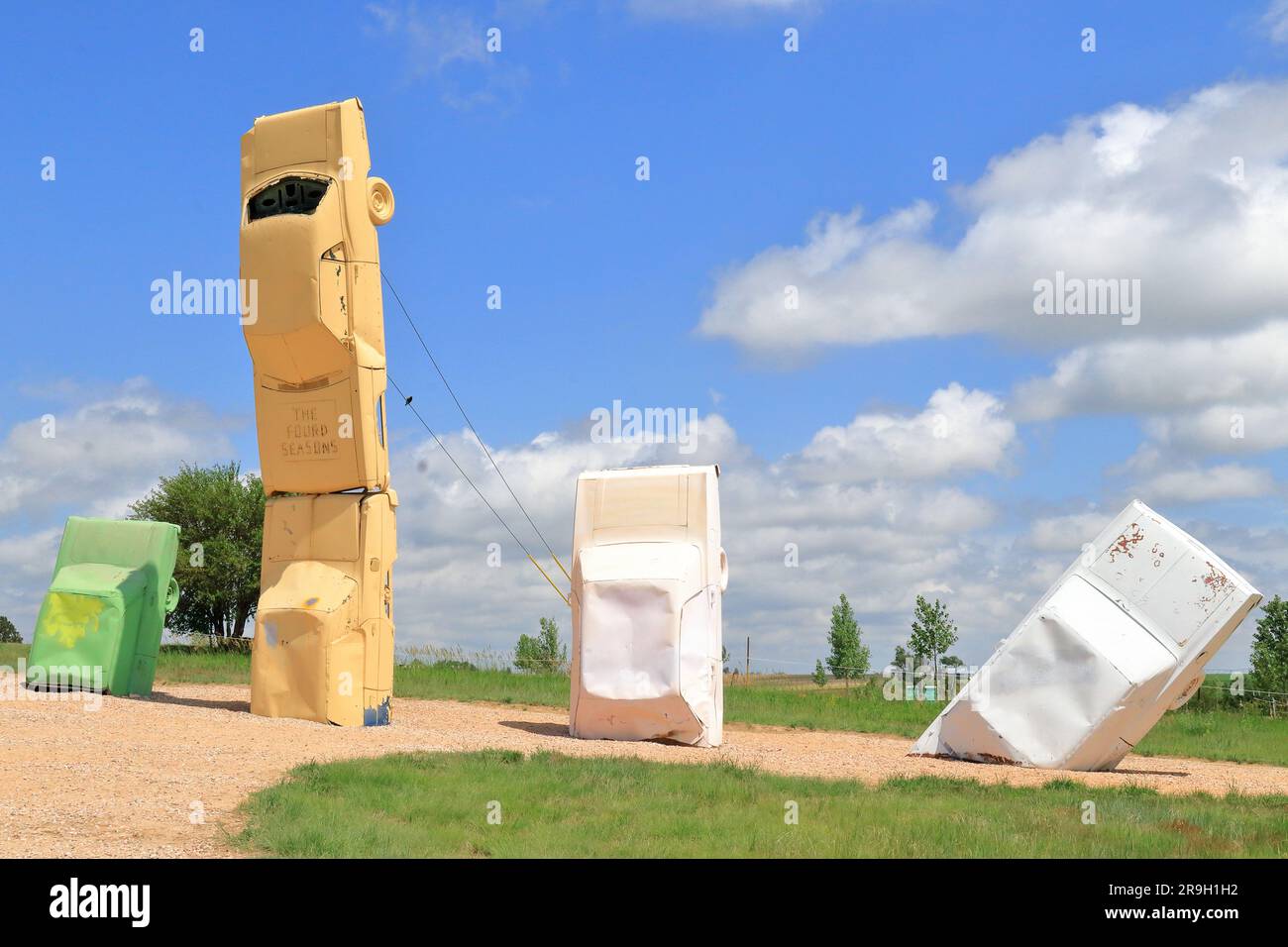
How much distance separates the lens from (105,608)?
15914mm

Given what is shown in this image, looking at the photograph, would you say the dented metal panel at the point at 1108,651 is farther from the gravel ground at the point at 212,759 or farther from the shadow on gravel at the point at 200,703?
the shadow on gravel at the point at 200,703

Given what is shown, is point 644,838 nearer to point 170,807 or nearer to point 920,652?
point 170,807

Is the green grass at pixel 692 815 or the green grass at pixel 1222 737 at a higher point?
the green grass at pixel 692 815


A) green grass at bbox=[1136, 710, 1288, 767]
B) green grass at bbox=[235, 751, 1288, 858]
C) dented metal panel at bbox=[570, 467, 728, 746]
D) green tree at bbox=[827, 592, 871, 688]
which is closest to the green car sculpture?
dented metal panel at bbox=[570, 467, 728, 746]

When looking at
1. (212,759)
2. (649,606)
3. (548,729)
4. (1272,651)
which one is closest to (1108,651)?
(649,606)

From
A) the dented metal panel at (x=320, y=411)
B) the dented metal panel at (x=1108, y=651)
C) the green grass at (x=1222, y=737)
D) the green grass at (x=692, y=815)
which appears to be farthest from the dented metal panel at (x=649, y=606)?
the green grass at (x=1222, y=737)

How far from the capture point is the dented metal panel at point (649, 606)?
45.5 feet

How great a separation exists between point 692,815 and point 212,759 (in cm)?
432

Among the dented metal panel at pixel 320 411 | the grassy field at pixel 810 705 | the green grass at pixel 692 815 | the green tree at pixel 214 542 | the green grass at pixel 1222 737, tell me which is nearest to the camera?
the green grass at pixel 692 815

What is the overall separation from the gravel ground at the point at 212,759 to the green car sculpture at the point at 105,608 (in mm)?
631
